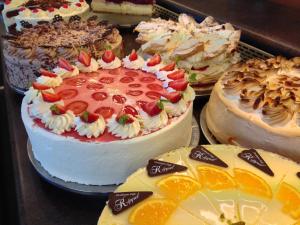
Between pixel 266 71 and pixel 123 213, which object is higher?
pixel 266 71

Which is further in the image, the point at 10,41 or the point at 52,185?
the point at 10,41

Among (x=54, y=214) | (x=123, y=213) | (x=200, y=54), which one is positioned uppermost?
(x=200, y=54)

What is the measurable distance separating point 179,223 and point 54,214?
653mm

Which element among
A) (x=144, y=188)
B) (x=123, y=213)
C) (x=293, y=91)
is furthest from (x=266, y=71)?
(x=123, y=213)

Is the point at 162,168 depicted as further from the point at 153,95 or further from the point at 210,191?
the point at 153,95

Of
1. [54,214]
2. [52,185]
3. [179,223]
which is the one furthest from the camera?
[52,185]

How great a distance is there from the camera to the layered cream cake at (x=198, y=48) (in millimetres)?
2654

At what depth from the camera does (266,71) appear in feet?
7.92

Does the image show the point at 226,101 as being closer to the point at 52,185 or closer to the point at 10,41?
the point at 52,185

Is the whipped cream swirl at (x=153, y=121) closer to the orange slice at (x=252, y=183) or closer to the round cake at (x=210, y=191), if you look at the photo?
the round cake at (x=210, y=191)

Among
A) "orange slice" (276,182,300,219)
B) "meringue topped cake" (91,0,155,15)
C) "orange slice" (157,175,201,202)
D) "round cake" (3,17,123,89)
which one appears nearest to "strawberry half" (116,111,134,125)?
"orange slice" (157,175,201,202)

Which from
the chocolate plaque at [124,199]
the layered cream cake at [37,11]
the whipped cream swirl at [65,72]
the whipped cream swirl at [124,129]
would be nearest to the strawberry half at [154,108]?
the whipped cream swirl at [124,129]

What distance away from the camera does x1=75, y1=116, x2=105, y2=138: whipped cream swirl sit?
183 cm

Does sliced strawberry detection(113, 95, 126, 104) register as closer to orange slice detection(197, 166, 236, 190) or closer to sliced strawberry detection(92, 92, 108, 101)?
sliced strawberry detection(92, 92, 108, 101)
